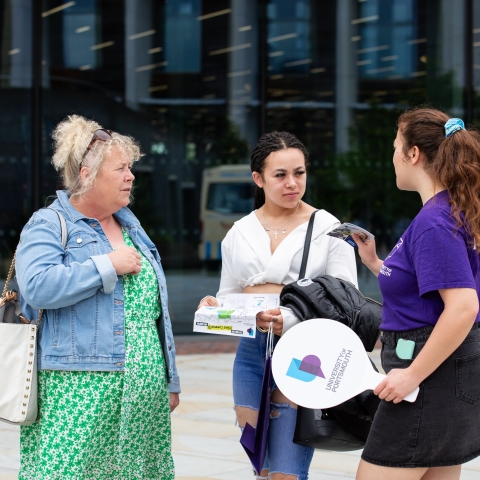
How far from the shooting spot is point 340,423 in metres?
3.19

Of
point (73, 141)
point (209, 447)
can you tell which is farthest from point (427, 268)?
point (209, 447)

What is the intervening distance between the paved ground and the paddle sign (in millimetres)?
2263

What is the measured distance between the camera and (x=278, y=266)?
141 inches

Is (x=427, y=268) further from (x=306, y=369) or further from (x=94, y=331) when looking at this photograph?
(x=94, y=331)

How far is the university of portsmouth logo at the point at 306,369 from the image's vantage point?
296cm

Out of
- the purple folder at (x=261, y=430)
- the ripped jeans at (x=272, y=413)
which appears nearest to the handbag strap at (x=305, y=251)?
the ripped jeans at (x=272, y=413)

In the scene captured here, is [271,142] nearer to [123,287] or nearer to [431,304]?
[123,287]

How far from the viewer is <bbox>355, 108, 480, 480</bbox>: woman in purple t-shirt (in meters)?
2.65

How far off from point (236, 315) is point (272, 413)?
492 millimetres

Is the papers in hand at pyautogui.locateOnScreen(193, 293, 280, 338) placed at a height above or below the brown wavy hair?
below

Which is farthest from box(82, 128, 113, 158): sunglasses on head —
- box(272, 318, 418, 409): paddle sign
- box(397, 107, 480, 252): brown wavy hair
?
box(397, 107, 480, 252): brown wavy hair

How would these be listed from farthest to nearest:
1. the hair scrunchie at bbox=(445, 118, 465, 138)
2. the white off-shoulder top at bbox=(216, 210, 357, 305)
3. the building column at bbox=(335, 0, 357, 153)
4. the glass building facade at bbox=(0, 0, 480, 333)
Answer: the building column at bbox=(335, 0, 357, 153)
the glass building facade at bbox=(0, 0, 480, 333)
the white off-shoulder top at bbox=(216, 210, 357, 305)
the hair scrunchie at bbox=(445, 118, 465, 138)

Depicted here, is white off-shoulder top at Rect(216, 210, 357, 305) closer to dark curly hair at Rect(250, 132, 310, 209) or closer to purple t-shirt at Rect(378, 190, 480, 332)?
dark curly hair at Rect(250, 132, 310, 209)

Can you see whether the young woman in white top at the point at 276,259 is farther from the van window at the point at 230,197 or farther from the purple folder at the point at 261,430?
the van window at the point at 230,197
